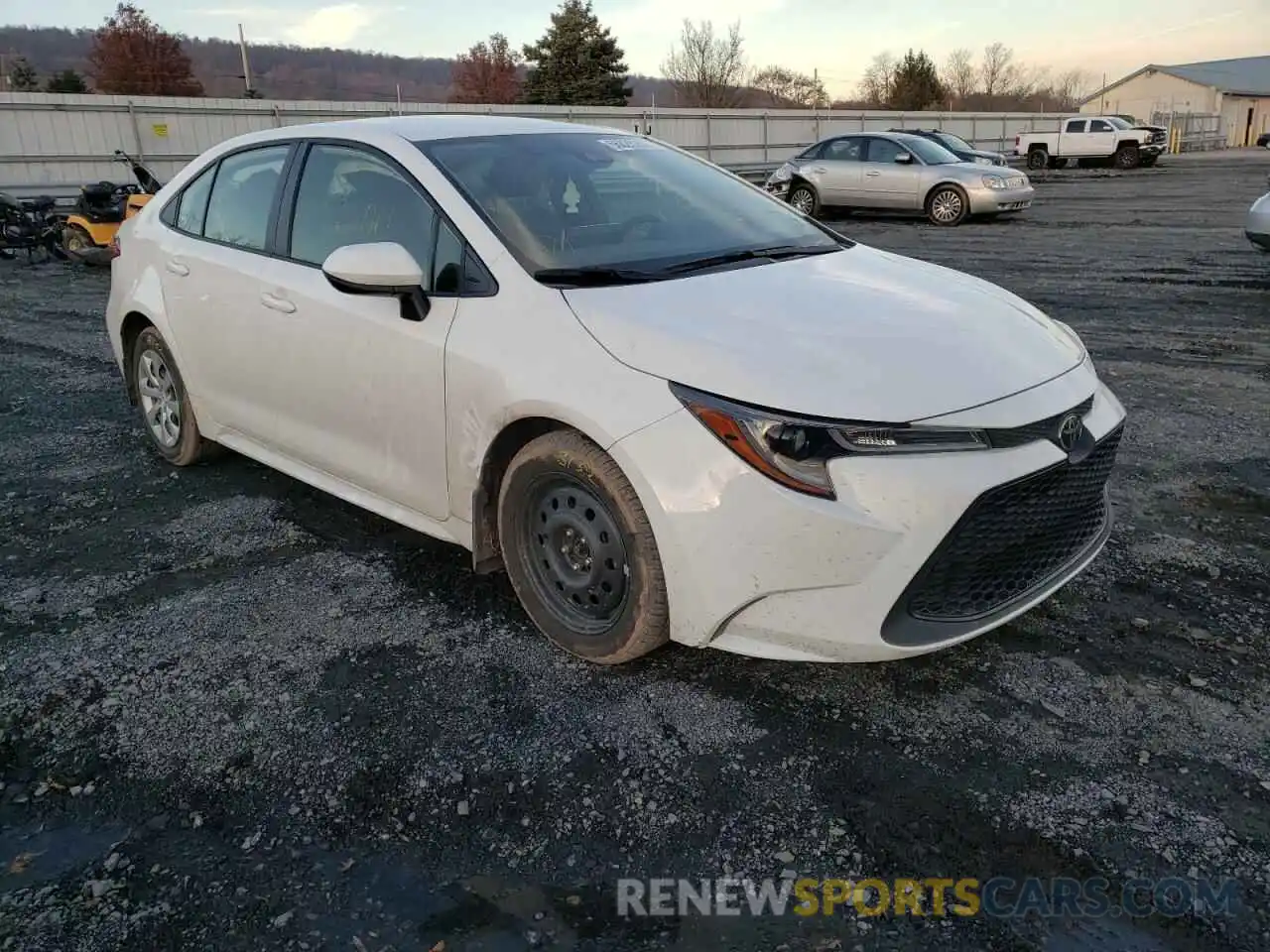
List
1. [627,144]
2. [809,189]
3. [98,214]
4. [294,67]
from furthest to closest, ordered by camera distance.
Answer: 1. [294,67]
2. [809,189]
3. [98,214]
4. [627,144]

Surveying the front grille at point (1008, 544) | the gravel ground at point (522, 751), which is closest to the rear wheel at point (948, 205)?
the gravel ground at point (522, 751)

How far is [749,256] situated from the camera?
3445mm

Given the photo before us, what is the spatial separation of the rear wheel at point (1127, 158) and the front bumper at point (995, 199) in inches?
819

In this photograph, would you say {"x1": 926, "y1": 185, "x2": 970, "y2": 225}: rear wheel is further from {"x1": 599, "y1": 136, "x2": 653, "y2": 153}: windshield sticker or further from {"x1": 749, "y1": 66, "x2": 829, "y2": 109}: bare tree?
{"x1": 749, "y1": 66, "x2": 829, "y2": 109}: bare tree

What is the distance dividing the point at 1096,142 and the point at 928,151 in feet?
68.5

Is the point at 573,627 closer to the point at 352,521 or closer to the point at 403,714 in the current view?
the point at 403,714

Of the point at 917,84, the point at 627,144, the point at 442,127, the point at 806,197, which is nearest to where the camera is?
the point at 442,127

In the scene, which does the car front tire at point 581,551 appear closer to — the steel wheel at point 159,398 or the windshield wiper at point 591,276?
the windshield wiper at point 591,276

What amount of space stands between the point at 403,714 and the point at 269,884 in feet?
2.30

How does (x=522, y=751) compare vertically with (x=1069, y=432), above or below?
below

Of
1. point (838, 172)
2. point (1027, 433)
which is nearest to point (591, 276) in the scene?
point (1027, 433)

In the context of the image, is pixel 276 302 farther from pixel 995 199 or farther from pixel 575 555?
pixel 995 199

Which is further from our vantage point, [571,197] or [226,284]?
[226,284]

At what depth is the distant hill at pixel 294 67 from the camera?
7212cm
